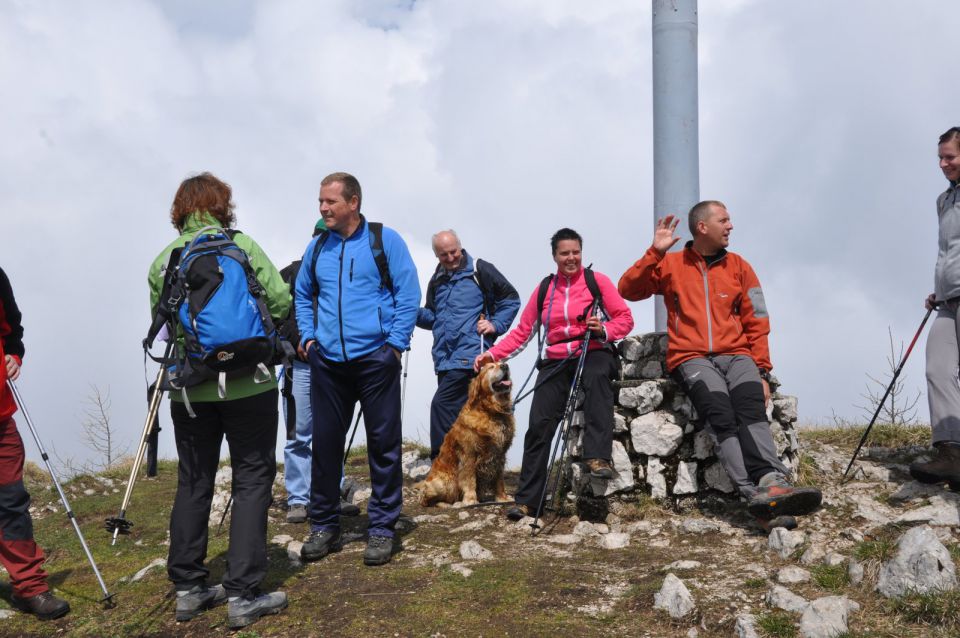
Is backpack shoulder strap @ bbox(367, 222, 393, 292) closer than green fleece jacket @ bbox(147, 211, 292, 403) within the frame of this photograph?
No

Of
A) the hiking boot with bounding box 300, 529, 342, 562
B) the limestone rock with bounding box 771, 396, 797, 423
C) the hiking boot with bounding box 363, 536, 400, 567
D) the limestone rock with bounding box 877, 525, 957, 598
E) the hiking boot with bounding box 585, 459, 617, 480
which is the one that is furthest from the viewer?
the limestone rock with bounding box 771, 396, 797, 423

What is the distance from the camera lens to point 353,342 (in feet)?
18.6

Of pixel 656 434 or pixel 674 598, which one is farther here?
pixel 656 434

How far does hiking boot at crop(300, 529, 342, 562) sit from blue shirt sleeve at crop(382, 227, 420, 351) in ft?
4.80

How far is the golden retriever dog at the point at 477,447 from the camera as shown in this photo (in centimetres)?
734

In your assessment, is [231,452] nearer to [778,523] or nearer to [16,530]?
[16,530]

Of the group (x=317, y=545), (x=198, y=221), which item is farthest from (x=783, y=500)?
(x=198, y=221)

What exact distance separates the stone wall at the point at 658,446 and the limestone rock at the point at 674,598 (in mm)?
2118

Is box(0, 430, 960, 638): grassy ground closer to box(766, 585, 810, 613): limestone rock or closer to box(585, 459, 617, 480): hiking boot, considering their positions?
box(766, 585, 810, 613): limestone rock

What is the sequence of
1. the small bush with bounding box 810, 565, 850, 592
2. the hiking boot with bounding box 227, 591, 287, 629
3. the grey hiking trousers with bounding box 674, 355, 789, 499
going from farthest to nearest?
the grey hiking trousers with bounding box 674, 355, 789, 499, the hiking boot with bounding box 227, 591, 287, 629, the small bush with bounding box 810, 565, 850, 592

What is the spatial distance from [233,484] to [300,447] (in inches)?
92.9

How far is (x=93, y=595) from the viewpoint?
5766mm

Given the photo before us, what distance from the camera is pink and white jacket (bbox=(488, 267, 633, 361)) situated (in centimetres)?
695

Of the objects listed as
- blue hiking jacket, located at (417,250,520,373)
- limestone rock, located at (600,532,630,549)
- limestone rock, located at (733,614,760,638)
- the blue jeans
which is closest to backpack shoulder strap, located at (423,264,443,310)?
blue hiking jacket, located at (417,250,520,373)
